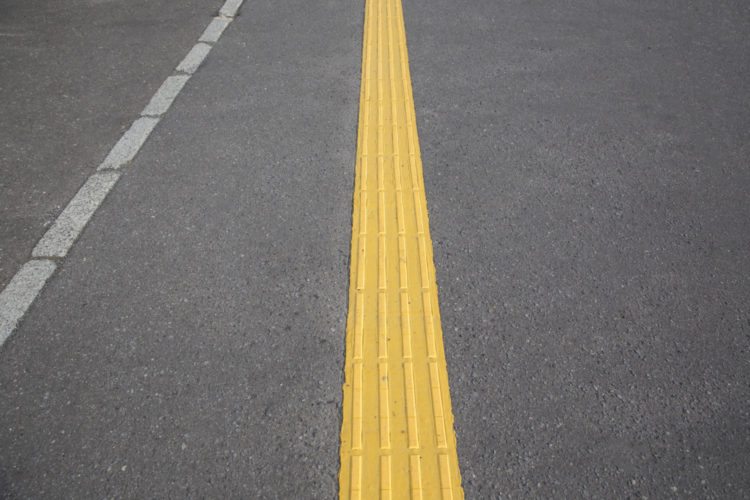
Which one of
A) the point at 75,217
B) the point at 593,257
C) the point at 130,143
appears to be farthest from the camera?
the point at 130,143

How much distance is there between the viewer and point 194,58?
15.4 ft

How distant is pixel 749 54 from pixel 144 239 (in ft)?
17.0

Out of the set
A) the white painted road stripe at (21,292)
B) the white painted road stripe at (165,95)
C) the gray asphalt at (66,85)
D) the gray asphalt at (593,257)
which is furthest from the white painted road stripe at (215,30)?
the white painted road stripe at (21,292)

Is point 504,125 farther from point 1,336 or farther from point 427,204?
point 1,336

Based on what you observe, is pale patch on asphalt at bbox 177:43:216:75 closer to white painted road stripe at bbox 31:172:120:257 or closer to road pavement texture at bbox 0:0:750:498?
road pavement texture at bbox 0:0:750:498

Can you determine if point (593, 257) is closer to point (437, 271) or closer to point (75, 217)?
point (437, 271)

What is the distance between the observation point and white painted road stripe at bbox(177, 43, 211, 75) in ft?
14.8

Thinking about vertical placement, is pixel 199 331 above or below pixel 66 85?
below

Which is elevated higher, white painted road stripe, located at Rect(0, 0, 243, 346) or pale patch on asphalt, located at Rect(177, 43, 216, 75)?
pale patch on asphalt, located at Rect(177, 43, 216, 75)

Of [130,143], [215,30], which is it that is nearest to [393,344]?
[130,143]

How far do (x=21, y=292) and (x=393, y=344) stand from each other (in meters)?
1.85

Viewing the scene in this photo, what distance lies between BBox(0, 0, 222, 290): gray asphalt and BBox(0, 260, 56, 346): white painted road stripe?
0.07 meters

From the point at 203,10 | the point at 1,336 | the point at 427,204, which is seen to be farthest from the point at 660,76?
the point at 1,336

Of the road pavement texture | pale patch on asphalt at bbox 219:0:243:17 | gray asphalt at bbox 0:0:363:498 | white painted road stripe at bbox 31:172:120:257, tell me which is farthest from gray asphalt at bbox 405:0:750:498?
pale patch on asphalt at bbox 219:0:243:17
